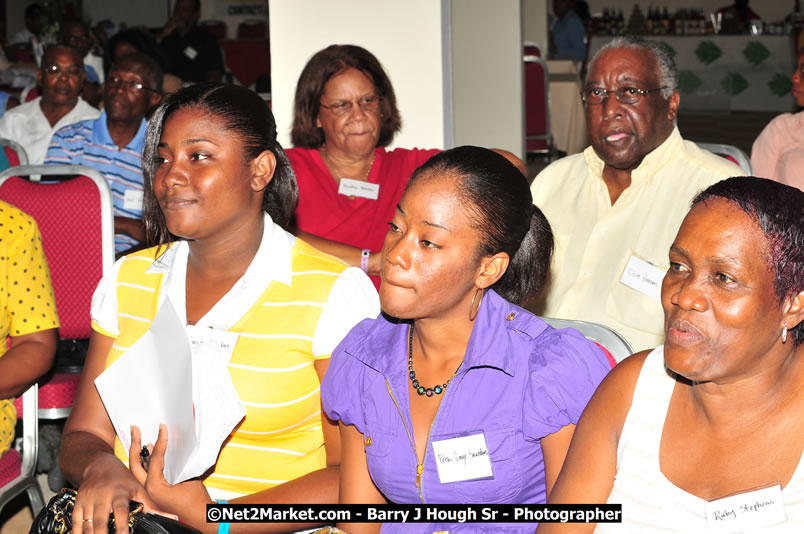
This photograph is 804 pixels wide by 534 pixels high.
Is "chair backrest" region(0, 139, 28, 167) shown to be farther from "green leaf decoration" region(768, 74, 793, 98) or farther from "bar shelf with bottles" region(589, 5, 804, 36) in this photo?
"green leaf decoration" region(768, 74, 793, 98)

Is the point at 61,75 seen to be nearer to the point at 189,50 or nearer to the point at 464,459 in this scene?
the point at 189,50

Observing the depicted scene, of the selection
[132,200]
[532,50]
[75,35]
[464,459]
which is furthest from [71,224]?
[532,50]

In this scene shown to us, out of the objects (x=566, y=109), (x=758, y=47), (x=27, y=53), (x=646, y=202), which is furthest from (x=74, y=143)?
(x=758, y=47)

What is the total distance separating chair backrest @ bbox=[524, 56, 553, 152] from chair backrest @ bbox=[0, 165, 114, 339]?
5591 millimetres

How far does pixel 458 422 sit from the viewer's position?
1680 mm

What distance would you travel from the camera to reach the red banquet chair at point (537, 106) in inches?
332

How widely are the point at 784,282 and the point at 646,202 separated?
1546 mm

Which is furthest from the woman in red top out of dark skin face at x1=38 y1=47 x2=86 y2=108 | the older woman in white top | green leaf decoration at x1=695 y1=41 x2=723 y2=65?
green leaf decoration at x1=695 y1=41 x2=723 y2=65

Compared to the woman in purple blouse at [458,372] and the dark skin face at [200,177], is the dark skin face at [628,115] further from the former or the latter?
the dark skin face at [200,177]

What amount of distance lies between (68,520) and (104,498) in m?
0.07

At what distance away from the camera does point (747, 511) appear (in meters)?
1.40

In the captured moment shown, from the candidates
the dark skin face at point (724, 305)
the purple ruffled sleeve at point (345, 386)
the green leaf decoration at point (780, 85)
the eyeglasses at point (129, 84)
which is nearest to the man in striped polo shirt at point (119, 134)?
the eyeglasses at point (129, 84)

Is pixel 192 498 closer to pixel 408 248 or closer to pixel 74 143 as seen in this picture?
pixel 408 248

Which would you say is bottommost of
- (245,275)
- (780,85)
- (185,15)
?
(245,275)
